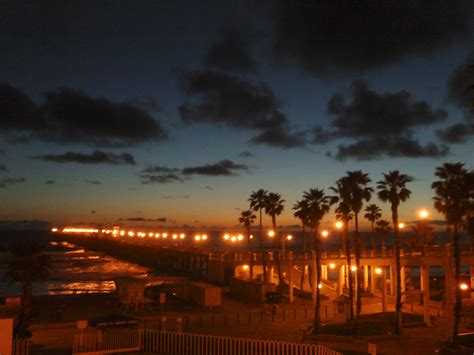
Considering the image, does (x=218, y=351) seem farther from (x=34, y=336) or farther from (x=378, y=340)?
(x=378, y=340)

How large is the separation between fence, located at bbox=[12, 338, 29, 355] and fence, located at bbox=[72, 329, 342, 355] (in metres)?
1.79

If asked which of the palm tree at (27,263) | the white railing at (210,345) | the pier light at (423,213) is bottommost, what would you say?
the white railing at (210,345)

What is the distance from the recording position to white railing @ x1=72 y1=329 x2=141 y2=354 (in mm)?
17812

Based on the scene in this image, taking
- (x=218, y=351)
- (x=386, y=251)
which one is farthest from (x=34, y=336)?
(x=386, y=251)

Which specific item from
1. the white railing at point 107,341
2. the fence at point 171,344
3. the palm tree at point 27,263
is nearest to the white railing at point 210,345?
the fence at point 171,344

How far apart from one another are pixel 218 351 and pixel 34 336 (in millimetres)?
8903

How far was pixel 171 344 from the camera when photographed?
1916cm

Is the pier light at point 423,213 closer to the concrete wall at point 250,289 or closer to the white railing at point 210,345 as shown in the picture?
the concrete wall at point 250,289

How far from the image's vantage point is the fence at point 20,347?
16281 millimetres

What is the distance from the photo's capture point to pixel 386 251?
133 ft

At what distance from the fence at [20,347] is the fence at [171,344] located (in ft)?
5.87

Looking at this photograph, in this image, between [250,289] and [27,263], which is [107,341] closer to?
[27,263]

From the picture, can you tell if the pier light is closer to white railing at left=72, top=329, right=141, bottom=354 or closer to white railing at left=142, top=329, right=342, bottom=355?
white railing at left=142, top=329, right=342, bottom=355

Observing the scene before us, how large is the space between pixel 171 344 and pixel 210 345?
1755mm
